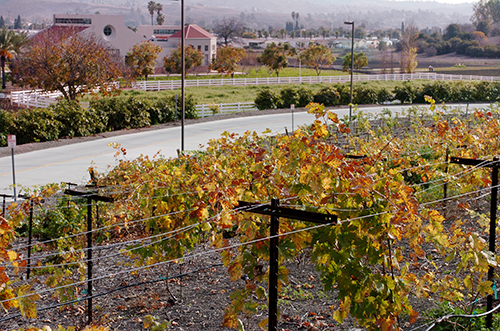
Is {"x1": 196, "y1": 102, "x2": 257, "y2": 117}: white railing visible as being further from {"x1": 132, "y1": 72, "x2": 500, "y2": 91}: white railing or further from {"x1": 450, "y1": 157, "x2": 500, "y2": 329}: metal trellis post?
{"x1": 450, "y1": 157, "x2": 500, "y2": 329}: metal trellis post

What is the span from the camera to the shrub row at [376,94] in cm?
3494

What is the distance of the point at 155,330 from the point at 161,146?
1796 cm

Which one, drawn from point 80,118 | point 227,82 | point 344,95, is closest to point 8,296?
point 80,118

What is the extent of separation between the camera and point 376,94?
3925 cm

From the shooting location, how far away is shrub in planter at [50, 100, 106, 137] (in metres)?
23.3

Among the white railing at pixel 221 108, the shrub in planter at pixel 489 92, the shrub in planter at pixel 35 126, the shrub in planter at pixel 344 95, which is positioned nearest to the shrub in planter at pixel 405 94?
the shrub in planter at pixel 344 95

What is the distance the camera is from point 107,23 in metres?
73.7

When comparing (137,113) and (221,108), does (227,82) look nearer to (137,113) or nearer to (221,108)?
(221,108)

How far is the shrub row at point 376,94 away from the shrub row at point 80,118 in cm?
848

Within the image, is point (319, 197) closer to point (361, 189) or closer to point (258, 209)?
point (361, 189)

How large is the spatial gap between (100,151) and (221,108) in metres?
12.1

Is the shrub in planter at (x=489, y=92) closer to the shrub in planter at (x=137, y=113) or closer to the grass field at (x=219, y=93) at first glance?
the grass field at (x=219, y=93)

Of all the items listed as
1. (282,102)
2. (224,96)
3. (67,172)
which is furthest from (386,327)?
(224,96)

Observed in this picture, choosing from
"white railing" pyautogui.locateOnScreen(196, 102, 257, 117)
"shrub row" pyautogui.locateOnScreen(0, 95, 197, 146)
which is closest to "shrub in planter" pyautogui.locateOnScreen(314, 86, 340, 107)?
"white railing" pyautogui.locateOnScreen(196, 102, 257, 117)
